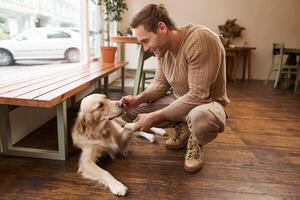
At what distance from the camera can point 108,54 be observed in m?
3.53

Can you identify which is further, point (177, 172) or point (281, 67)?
point (281, 67)

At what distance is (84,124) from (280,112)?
2498 mm

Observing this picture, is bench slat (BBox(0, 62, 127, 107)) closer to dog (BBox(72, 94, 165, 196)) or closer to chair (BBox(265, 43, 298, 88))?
dog (BBox(72, 94, 165, 196))

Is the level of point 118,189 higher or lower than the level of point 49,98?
lower

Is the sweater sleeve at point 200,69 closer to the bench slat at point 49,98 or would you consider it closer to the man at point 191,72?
the man at point 191,72

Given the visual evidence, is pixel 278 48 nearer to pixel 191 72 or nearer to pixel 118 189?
pixel 191 72

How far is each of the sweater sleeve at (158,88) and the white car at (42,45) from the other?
118 cm

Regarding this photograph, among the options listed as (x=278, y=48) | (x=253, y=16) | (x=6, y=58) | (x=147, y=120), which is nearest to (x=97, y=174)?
(x=147, y=120)

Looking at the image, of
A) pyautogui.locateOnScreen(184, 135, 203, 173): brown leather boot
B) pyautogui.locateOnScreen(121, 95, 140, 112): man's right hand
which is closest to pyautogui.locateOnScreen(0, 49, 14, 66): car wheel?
pyautogui.locateOnScreen(121, 95, 140, 112): man's right hand

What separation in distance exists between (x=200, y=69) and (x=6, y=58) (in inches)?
62.1

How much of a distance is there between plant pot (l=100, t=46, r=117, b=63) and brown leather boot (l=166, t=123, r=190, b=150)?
6.16 ft

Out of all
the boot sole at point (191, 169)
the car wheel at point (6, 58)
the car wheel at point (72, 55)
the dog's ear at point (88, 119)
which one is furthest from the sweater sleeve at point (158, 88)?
the car wheel at point (72, 55)

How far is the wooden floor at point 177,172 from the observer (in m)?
1.42

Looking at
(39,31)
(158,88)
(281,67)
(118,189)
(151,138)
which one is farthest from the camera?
(281,67)
